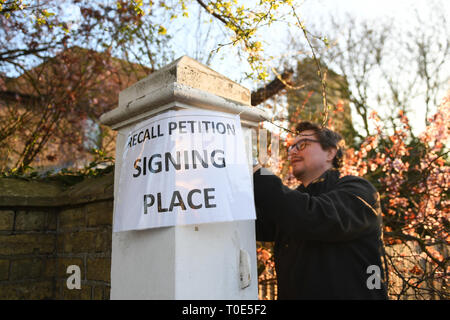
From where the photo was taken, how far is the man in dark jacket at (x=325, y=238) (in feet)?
5.61

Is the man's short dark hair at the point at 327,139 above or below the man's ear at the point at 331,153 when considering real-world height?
above

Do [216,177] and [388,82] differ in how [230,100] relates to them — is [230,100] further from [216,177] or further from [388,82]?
[388,82]

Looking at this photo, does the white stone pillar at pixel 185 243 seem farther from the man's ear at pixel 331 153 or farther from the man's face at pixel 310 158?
the man's ear at pixel 331 153

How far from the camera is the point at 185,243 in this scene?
1.45 metres

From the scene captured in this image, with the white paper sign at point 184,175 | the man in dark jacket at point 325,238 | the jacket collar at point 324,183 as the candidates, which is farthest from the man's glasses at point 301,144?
the white paper sign at point 184,175

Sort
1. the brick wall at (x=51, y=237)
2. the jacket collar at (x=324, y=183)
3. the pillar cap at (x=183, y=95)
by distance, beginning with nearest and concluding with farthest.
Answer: the pillar cap at (x=183, y=95) < the jacket collar at (x=324, y=183) < the brick wall at (x=51, y=237)

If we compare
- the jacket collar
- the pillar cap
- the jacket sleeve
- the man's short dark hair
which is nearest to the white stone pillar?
the pillar cap

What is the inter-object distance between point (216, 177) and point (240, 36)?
5.03 feet

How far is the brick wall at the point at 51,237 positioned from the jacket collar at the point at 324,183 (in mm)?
1323

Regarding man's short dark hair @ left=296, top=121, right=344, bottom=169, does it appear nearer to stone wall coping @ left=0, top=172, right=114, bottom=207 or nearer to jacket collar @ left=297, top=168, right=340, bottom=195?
jacket collar @ left=297, top=168, right=340, bottom=195

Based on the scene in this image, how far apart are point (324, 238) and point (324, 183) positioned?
53 centimetres

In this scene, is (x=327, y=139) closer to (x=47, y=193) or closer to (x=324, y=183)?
(x=324, y=183)

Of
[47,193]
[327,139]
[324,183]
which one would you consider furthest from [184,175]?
[47,193]

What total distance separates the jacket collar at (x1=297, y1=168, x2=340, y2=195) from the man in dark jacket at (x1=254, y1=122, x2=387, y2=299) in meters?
0.10
